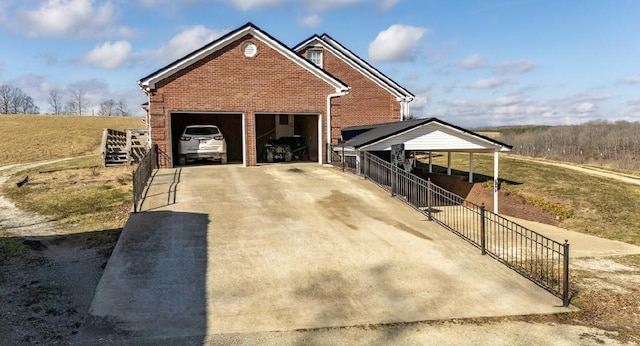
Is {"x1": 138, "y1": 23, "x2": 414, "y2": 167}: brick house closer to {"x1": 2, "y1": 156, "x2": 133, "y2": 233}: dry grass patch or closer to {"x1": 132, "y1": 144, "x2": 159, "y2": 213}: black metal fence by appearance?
{"x1": 132, "y1": 144, "x2": 159, "y2": 213}: black metal fence

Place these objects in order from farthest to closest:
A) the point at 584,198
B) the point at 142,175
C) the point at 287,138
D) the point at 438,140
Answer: the point at 287,138 → the point at 584,198 → the point at 438,140 → the point at 142,175

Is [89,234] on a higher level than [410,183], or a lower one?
lower

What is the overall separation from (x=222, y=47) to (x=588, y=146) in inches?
2311

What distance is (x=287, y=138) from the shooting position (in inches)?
887

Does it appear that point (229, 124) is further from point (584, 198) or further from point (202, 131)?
point (584, 198)

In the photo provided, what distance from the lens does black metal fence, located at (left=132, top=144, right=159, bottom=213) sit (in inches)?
421

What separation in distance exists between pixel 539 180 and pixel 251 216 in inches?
709

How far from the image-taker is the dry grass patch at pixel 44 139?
3966 cm

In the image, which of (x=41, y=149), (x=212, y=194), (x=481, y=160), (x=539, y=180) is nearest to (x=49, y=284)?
(x=212, y=194)

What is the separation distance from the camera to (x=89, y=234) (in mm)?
11812

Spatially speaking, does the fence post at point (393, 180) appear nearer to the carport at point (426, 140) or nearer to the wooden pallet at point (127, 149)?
the carport at point (426, 140)

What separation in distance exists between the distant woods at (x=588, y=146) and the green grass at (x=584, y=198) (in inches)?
1022

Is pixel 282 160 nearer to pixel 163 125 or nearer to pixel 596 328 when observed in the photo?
pixel 163 125

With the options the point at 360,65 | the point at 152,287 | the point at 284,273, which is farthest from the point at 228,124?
the point at 152,287
